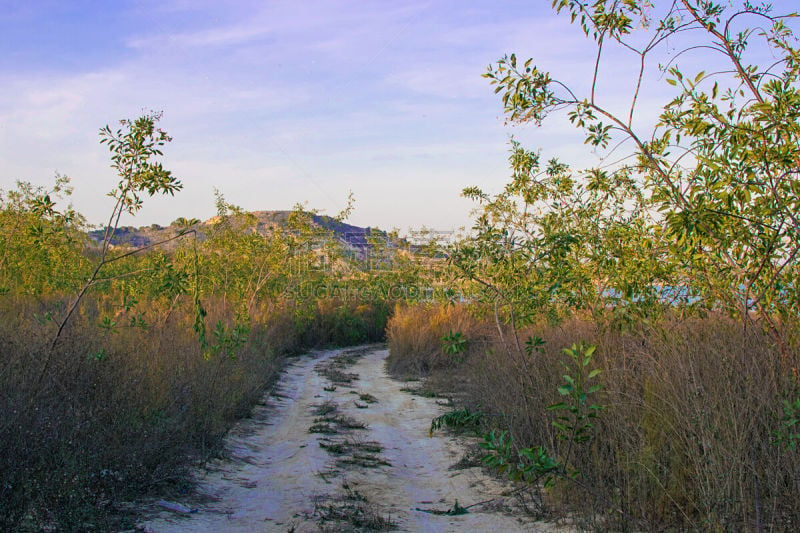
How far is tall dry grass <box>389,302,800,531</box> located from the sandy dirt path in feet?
2.29

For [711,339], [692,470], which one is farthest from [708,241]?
[692,470]

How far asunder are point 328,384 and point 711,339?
9.00 m

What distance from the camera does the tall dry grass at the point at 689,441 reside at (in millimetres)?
3506

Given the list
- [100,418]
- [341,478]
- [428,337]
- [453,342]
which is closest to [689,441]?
[453,342]

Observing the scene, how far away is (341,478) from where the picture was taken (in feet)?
19.6

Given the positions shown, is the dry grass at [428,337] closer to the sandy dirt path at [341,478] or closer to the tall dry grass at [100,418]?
the sandy dirt path at [341,478]

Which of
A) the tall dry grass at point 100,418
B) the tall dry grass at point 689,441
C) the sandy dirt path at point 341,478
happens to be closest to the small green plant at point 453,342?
the tall dry grass at point 689,441

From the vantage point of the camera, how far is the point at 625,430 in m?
4.45

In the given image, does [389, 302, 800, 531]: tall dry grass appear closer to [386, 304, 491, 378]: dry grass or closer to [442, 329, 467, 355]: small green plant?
[442, 329, 467, 355]: small green plant

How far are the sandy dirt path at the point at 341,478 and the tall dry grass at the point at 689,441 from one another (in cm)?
70

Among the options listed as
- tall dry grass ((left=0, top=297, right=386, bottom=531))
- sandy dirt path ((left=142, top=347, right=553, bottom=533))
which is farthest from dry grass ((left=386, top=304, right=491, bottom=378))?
tall dry grass ((left=0, top=297, right=386, bottom=531))

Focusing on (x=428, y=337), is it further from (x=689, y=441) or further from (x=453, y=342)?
(x=689, y=441)

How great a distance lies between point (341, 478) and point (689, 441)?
131 inches

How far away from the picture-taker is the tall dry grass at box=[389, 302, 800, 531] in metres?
3.51
